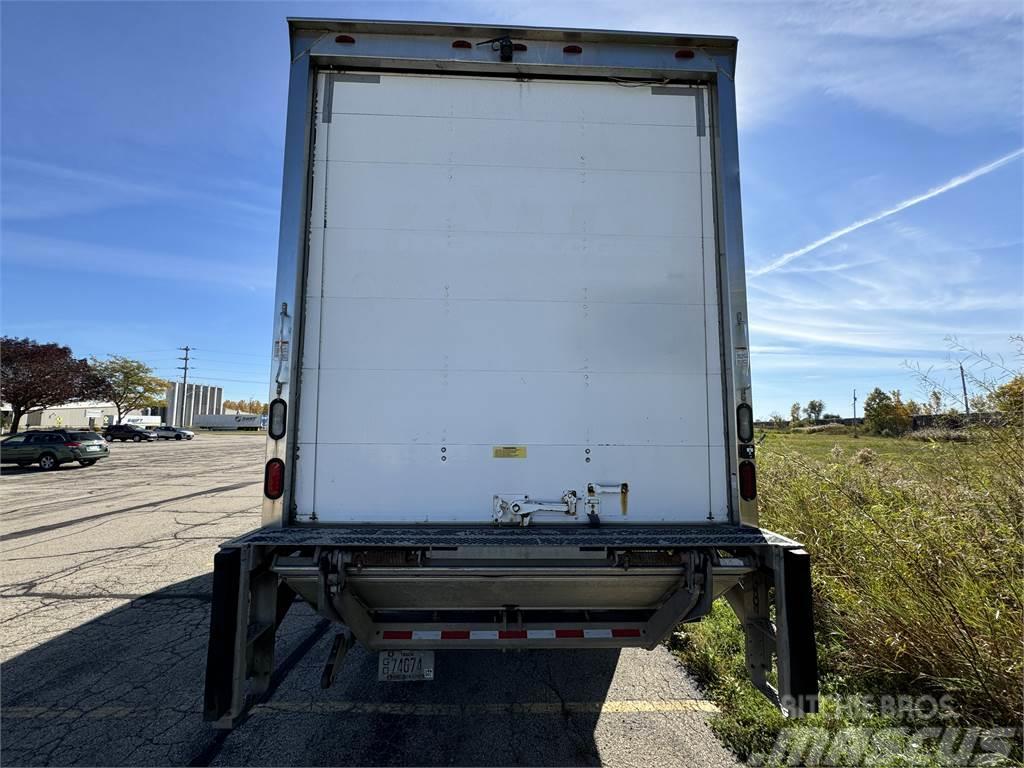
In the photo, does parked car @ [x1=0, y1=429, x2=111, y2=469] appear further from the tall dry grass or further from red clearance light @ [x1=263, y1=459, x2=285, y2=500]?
the tall dry grass

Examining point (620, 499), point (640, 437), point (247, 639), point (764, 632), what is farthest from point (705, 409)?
point (247, 639)

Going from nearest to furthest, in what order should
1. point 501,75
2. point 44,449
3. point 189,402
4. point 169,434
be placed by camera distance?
point 501,75 → point 44,449 → point 169,434 → point 189,402

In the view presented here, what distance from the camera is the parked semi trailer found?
2646 millimetres

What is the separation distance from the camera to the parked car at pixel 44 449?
1955 centimetres

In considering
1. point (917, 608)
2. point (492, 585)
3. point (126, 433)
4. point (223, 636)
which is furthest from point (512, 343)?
point (126, 433)

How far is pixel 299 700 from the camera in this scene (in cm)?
338

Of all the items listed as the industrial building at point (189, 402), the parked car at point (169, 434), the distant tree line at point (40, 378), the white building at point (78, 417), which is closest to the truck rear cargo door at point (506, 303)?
the distant tree line at point (40, 378)

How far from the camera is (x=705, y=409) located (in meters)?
2.84

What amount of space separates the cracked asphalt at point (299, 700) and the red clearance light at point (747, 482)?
146cm

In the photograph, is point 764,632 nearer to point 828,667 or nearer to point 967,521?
point 828,667

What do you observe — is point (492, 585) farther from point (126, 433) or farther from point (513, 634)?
point (126, 433)

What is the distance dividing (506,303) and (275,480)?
5.09ft

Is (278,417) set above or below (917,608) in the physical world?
above

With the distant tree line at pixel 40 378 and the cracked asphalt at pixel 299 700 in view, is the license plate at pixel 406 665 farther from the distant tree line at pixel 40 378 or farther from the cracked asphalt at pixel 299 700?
the distant tree line at pixel 40 378
